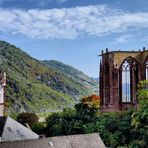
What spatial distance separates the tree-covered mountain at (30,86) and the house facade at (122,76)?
51.1m

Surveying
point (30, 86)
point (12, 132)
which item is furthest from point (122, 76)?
point (30, 86)

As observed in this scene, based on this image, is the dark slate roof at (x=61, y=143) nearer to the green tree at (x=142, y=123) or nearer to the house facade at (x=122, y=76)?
the green tree at (x=142, y=123)

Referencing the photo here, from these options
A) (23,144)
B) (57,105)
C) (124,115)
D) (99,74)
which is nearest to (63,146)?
(23,144)

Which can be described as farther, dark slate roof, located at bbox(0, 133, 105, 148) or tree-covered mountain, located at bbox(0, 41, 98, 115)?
tree-covered mountain, located at bbox(0, 41, 98, 115)

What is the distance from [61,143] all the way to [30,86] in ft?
354

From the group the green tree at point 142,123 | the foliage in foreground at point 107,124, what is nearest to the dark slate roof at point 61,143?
the green tree at point 142,123

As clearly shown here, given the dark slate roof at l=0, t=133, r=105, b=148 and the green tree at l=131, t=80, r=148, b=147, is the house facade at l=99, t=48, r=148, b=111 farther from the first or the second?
the dark slate roof at l=0, t=133, r=105, b=148

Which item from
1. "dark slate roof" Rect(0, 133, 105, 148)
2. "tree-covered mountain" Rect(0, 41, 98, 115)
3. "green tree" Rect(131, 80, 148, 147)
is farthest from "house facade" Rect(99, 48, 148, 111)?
"tree-covered mountain" Rect(0, 41, 98, 115)

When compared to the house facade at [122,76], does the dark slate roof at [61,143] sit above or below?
below

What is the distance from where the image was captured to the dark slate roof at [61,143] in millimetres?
36741

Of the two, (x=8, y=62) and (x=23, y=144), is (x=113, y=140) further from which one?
(x=8, y=62)

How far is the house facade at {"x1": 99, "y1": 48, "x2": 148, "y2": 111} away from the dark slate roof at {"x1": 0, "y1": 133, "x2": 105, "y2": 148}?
22879 millimetres

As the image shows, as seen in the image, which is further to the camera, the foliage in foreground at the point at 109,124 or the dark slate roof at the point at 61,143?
the foliage in foreground at the point at 109,124

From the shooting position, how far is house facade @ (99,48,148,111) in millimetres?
64312
